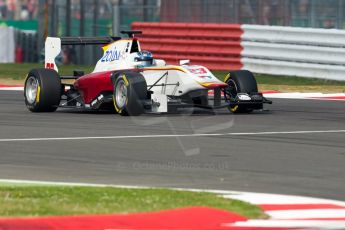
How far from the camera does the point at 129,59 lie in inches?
783

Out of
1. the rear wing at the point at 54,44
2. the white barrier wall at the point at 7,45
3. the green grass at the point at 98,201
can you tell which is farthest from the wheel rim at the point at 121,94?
the white barrier wall at the point at 7,45

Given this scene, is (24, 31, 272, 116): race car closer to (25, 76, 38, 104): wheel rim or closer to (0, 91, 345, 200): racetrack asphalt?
(25, 76, 38, 104): wheel rim

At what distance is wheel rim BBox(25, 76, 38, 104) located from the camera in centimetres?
2047

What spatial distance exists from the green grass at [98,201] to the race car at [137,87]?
307 inches

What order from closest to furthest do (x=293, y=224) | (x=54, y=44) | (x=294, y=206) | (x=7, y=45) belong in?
(x=293, y=224) < (x=294, y=206) < (x=54, y=44) < (x=7, y=45)

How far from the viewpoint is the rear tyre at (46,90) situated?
19969 mm

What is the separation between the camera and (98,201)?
10219 mm

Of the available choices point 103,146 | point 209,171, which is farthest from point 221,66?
point 209,171

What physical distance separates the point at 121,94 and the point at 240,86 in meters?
1.91

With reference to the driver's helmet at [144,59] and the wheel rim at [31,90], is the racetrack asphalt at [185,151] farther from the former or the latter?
the driver's helmet at [144,59]

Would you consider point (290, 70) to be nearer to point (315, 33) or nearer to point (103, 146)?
point (315, 33)

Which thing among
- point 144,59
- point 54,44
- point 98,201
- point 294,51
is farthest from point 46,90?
point 98,201

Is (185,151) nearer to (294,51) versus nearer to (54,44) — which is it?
(54,44)

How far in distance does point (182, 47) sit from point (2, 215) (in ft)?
72.5
